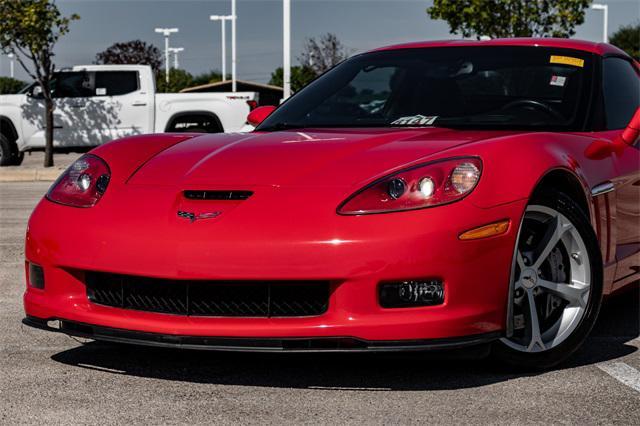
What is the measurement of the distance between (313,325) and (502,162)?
3.07ft

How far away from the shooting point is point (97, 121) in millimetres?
22484

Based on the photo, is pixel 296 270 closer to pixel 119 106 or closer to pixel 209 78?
pixel 119 106

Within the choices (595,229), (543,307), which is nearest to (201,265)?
(543,307)

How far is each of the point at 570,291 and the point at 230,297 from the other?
1.39m

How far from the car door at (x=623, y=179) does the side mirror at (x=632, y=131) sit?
0.03m

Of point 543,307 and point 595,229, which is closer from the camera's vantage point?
point 543,307

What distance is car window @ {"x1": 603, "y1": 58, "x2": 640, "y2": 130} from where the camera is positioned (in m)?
5.57

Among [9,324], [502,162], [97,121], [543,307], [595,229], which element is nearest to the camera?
[502,162]

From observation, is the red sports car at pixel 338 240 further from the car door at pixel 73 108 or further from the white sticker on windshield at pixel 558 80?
the car door at pixel 73 108

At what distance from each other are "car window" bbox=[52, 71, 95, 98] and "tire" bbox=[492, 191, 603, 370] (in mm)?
18851

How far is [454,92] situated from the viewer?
5.51 metres

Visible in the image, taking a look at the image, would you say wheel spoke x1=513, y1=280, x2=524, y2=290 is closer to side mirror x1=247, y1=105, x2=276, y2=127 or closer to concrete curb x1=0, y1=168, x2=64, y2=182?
side mirror x1=247, y1=105, x2=276, y2=127

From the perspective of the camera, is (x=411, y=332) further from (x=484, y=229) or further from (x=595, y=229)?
(x=595, y=229)

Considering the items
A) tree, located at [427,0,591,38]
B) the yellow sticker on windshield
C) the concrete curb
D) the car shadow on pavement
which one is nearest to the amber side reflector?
the car shadow on pavement
